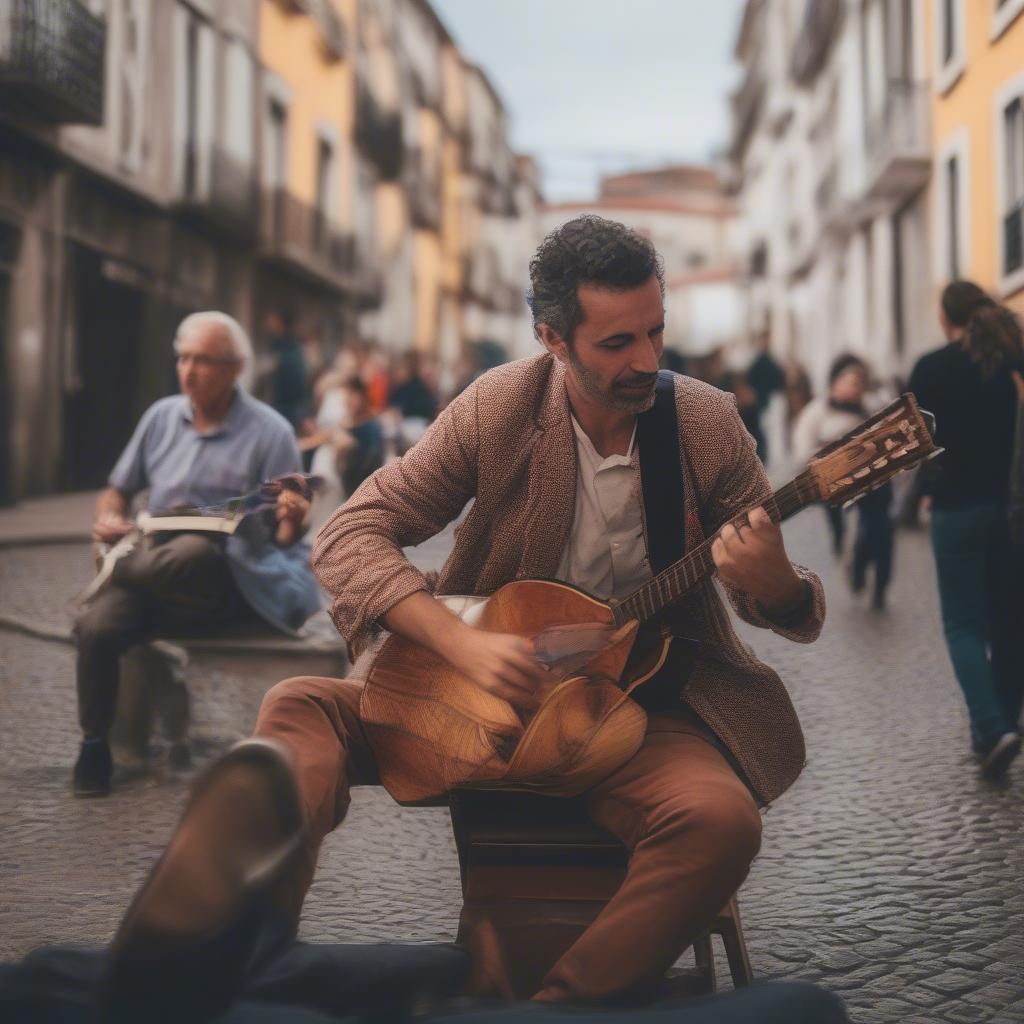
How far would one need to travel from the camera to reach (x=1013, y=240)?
67.5ft

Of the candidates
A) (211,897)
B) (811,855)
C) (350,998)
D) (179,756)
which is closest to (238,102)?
(179,756)

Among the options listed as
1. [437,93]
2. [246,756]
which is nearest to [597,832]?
[246,756]

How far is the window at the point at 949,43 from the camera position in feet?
75.1

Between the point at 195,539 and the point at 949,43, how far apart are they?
67.6 ft

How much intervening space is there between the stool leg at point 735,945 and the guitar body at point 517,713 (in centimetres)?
36

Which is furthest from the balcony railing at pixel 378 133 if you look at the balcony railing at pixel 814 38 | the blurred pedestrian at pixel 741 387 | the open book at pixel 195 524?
the open book at pixel 195 524

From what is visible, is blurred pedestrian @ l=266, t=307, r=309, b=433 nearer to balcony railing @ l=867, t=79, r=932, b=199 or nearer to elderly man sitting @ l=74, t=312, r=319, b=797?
balcony railing @ l=867, t=79, r=932, b=199

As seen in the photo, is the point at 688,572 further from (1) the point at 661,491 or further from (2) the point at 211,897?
(2) the point at 211,897

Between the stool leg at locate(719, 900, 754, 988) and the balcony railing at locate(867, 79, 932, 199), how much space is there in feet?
79.1

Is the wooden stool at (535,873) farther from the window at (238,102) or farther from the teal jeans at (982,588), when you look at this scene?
the window at (238,102)

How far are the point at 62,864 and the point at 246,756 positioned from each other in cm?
273

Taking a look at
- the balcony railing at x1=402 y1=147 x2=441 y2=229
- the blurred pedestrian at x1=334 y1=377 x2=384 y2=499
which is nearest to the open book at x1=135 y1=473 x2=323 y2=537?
the blurred pedestrian at x1=334 y1=377 x2=384 y2=499

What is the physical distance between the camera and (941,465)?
6344 millimetres

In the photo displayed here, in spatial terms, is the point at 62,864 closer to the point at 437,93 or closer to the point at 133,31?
the point at 133,31
